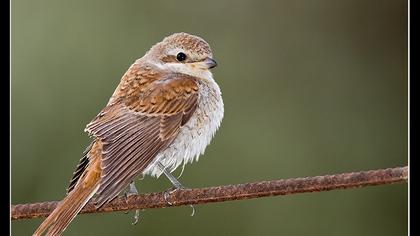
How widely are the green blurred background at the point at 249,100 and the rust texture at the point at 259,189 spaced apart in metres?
1.87

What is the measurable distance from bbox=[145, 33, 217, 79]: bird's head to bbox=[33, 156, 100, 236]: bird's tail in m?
0.95

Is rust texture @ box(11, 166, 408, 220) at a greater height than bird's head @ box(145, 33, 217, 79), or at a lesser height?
lesser

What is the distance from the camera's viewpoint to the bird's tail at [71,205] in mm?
2775

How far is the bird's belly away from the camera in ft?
12.0

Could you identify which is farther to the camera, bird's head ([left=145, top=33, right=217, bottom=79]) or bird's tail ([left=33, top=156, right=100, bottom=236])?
bird's head ([left=145, top=33, right=217, bottom=79])

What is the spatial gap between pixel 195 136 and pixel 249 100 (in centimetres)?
158

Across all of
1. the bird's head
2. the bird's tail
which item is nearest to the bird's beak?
the bird's head

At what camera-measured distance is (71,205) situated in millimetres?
2941

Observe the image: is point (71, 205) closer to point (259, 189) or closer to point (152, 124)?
point (152, 124)

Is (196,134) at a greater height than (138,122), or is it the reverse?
(138,122)

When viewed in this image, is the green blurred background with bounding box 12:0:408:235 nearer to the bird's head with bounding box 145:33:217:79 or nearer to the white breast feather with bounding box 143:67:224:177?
the bird's head with bounding box 145:33:217:79

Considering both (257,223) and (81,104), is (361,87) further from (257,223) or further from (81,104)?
(81,104)

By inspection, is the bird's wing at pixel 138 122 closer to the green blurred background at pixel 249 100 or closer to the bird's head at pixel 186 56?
the bird's head at pixel 186 56

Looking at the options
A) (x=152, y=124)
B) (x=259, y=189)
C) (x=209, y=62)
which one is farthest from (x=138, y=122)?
(x=259, y=189)
